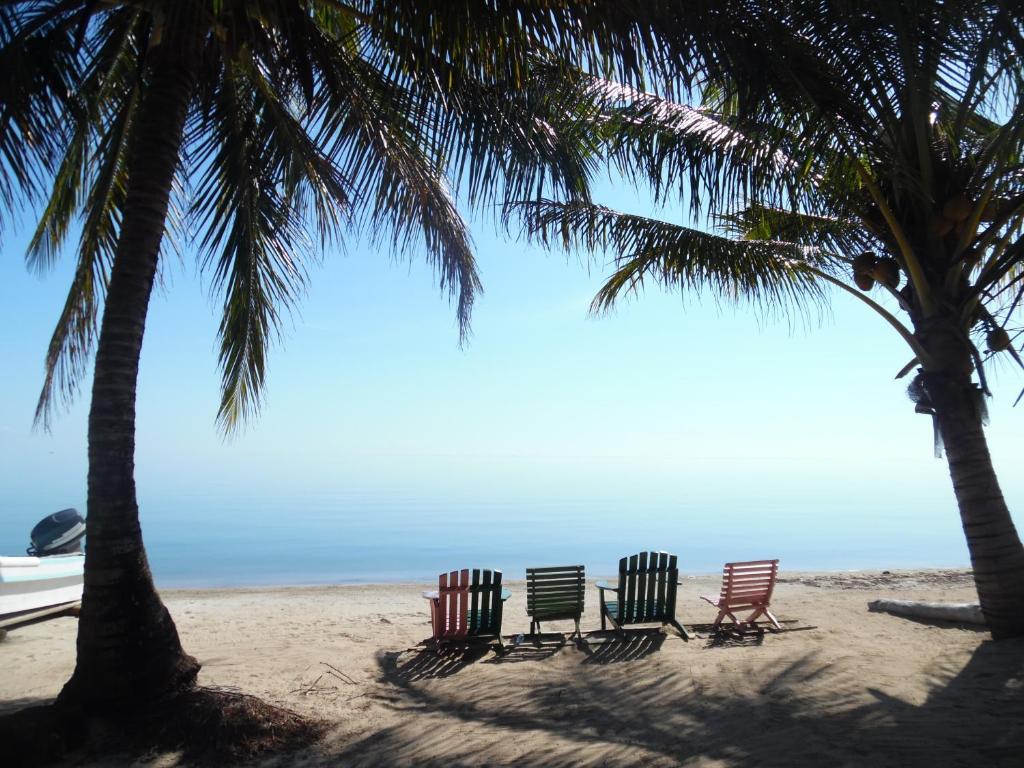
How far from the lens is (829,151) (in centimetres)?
565

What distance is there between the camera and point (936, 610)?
777cm

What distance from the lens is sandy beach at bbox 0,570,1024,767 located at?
398cm

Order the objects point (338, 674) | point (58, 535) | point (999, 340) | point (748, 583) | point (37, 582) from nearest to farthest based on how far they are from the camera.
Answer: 1. point (338, 674)
2. point (999, 340)
3. point (748, 583)
4. point (37, 582)
5. point (58, 535)

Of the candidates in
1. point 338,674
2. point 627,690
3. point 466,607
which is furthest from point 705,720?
point 338,674

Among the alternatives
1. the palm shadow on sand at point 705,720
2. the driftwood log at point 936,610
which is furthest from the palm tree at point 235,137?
the driftwood log at point 936,610

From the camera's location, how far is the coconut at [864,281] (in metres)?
7.09

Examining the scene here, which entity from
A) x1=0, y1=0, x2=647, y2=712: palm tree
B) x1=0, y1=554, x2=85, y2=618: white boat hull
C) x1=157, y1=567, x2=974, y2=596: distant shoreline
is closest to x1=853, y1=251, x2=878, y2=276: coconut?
x1=0, y1=0, x2=647, y2=712: palm tree

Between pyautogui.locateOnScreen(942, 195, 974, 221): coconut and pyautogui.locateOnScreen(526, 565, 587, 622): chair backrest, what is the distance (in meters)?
4.68

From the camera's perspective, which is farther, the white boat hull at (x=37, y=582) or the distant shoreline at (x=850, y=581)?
the distant shoreline at (x=850, y=581)

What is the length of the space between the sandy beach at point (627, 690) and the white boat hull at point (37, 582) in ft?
1.03

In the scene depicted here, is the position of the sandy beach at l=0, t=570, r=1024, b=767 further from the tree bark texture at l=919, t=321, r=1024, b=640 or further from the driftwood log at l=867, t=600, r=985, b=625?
the tree bark texture at l=919, t=321, r=1024, b=640

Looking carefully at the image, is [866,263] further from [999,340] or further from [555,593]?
[555,593]

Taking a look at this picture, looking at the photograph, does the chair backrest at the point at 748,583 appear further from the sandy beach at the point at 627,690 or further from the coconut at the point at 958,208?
the coconut at the point at 958,208

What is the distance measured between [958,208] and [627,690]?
4951 millimetres
